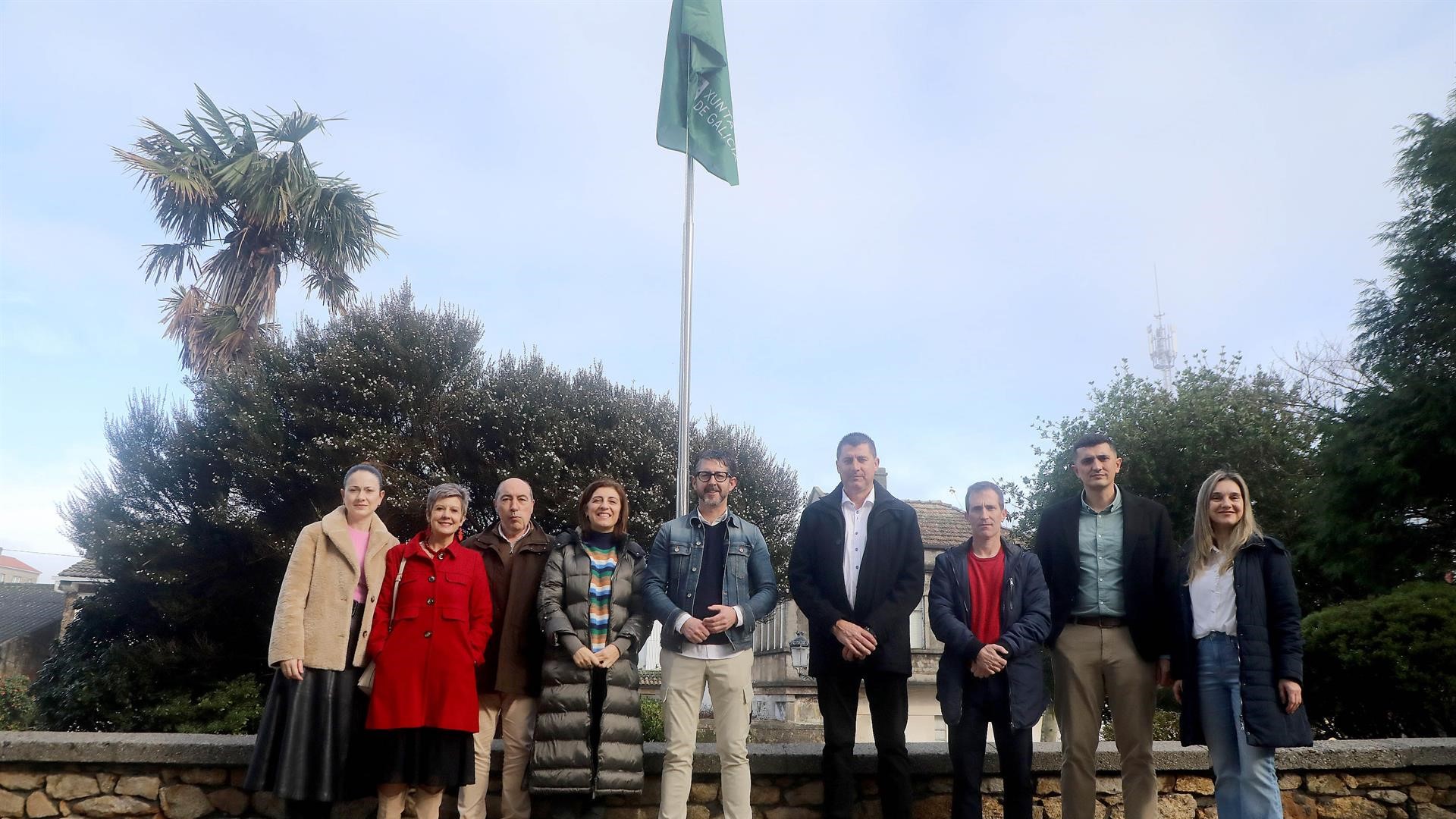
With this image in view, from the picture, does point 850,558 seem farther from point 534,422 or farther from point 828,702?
point 534,422

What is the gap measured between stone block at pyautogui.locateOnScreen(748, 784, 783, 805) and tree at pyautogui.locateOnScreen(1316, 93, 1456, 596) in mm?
10570

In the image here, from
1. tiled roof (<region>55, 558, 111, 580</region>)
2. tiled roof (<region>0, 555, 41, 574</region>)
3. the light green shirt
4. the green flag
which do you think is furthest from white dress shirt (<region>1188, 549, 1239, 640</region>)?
tiled roof (<region>0, 555, 41, 574</region>)

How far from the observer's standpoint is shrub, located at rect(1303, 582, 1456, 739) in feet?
22.4

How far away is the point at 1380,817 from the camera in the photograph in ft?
17.3

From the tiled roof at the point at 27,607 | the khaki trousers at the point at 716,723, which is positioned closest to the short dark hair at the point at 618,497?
the khaki trousers at the point at 716,723

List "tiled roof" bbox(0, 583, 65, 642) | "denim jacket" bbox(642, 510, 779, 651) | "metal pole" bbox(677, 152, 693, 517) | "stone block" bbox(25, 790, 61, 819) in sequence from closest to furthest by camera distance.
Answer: "denim jacket" bbox(642, 510, 779, 651) → "stone block" bbox(25, 790, 61, 819) → "metal pole" bbox(677, 152, 693, 517) → "tiled roof" bbox(0, 583, 65, 642)

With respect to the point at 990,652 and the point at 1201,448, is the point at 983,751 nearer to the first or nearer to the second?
the point at 990,652

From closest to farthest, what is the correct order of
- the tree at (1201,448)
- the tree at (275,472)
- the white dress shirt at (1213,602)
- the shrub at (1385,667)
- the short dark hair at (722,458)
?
1. the white dress shirt at (1213,602)
2. the short dark hair at (722,458)
3. the shrub at (1385,667)
4. the tree at (275,472)
5. the tree at (1201,448)

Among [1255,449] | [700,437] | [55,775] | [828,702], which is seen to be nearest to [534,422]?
[700,437]

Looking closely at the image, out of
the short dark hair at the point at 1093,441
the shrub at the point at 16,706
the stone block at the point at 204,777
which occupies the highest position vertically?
the short dark hair at the point at 1093,441

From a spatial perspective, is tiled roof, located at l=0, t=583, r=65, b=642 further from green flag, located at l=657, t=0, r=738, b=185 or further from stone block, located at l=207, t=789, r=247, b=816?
stone block, located at l=207, t=789, r=247, b=816

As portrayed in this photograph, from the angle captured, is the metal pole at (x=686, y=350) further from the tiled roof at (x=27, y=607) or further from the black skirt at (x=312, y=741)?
the tiled roof at (x=27, y=607)

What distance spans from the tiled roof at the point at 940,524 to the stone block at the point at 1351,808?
61.2 ft

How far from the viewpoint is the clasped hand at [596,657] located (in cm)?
437
